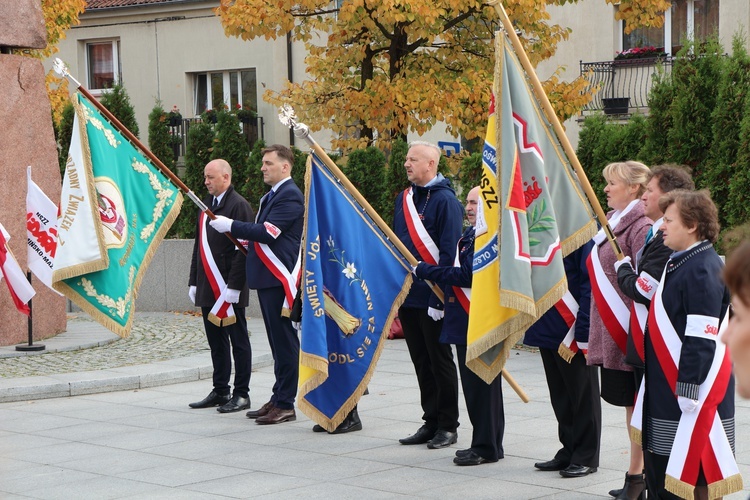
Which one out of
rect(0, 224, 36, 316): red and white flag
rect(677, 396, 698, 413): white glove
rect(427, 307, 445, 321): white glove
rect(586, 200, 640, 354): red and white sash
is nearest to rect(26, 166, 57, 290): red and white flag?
rect(0, 224, 36, 316): red and white flag

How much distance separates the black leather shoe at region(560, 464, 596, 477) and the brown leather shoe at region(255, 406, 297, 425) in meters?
2.68

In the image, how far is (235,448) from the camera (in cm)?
791

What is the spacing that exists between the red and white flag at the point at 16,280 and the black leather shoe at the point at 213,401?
356 cm

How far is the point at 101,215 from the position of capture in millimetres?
8617

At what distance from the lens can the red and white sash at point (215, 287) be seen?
364 inches

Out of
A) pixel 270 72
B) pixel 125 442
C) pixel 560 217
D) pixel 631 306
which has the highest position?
pixel 270 72

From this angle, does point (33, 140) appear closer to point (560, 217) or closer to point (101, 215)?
point (101, 215)

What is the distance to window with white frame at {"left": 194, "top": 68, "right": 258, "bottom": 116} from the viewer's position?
→ 28.9m

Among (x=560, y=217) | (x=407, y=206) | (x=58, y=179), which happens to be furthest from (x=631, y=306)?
(x=58, y=179)

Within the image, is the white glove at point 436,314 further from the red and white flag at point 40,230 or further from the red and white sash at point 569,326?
the red and white flag at point 40,230

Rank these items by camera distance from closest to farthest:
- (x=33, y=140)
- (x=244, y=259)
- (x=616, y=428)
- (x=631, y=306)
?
1. (x=631, y=306)
2. (x=616, y=428)
3. (x=244, y=259)
4. (x=33, y=140)

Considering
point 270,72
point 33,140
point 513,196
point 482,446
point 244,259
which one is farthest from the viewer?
point 270,72

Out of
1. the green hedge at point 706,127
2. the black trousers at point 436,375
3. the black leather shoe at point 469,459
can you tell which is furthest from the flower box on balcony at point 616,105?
the black leather shoe at point 469,459

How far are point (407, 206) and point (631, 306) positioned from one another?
7.01 feet
